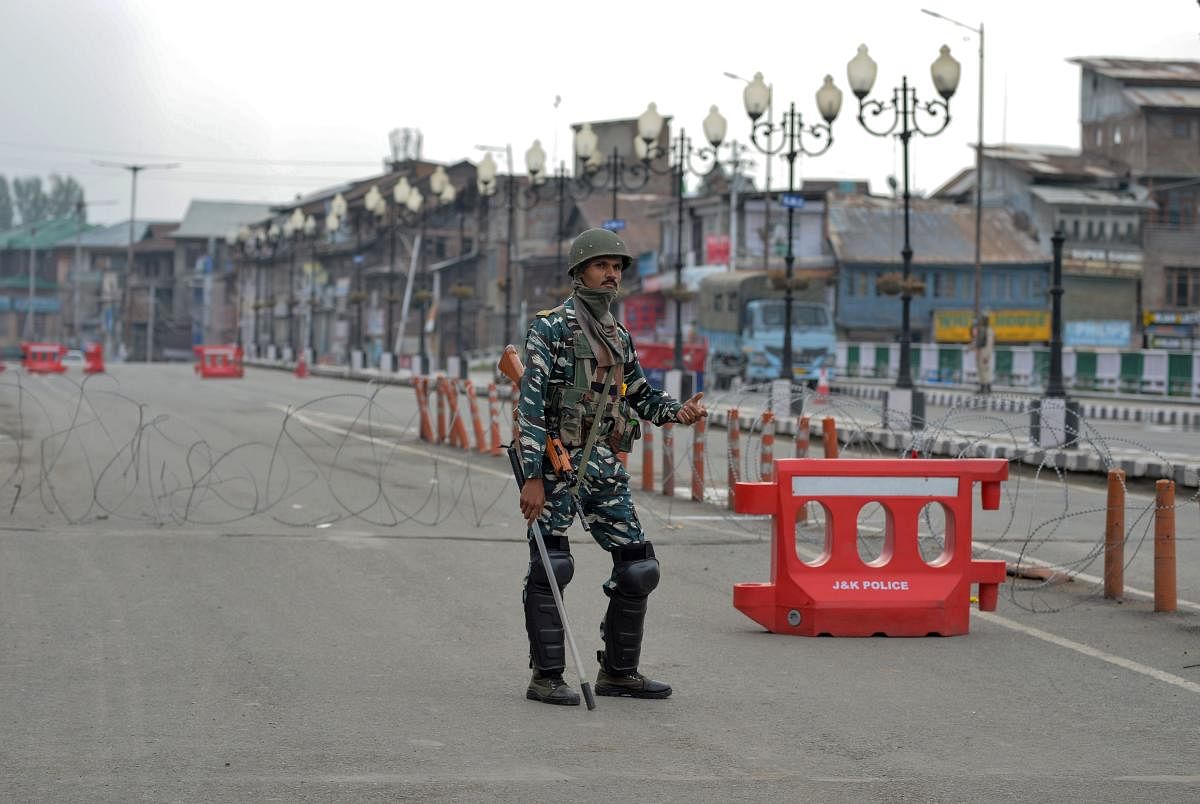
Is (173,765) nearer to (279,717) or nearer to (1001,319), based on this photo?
(279,717)

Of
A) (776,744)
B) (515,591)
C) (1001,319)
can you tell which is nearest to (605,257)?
(776,744)

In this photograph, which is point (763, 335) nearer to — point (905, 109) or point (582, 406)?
point (905, 109)

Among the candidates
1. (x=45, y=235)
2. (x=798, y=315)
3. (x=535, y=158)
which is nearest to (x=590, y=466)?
(x=535, y=158)

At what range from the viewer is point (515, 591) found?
9.79 metres

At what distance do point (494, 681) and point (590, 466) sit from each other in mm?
1084

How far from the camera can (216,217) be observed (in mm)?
129375

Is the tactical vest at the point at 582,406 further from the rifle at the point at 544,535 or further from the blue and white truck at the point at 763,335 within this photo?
the blue and white truck at the point at 763,335

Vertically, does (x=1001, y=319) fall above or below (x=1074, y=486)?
above

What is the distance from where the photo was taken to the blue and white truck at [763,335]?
51.5m

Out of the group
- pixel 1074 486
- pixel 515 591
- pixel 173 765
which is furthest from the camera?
pixel 1074 486

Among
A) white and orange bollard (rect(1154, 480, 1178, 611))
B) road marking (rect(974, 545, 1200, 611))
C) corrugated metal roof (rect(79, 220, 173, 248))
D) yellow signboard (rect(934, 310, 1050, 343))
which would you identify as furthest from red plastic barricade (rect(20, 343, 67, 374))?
corrugated metal roof (rect(79, 220, 173, 248))

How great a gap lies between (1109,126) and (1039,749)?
234ft

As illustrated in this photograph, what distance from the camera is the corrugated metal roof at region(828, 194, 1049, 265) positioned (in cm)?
6925

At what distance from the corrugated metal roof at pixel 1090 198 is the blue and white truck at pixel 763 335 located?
19036 millimetres
